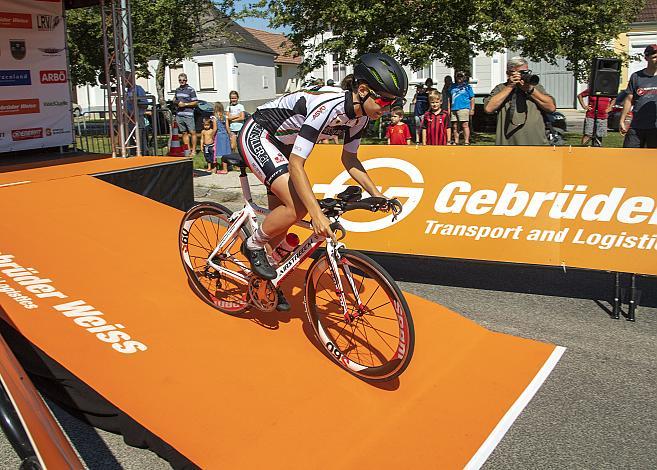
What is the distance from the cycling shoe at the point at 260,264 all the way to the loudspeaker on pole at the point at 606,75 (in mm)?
6566

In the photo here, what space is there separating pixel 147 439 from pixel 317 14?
20612 mm

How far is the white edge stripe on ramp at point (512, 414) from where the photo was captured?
356cm

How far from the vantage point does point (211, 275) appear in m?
5.23

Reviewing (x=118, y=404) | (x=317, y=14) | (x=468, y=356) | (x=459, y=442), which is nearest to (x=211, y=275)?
(x=118, y=404)

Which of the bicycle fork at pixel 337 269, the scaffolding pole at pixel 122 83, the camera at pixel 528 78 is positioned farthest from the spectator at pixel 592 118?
the bicycle fork at pixel 337 269

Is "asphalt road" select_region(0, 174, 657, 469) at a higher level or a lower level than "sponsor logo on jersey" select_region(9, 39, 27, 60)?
lower

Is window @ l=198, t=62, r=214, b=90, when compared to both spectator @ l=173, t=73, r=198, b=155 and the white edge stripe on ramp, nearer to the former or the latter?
spectator @ l=173, t=73, r=198, b=155

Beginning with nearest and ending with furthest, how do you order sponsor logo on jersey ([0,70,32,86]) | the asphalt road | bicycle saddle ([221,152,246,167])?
the asphalt road, bicycle saddle ([221,152,246,167]), sponsor logo on jersey ([0,70,32,86])

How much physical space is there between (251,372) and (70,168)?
6.93 m

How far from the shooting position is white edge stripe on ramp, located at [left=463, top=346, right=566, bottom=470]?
3.56m

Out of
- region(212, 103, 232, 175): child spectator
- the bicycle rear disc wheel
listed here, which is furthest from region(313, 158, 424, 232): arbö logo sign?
region(212, 103, 232, 175): child spectator

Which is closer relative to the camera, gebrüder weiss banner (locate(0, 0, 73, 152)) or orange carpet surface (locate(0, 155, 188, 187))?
orange carpet surface (locate(0, 155, 188, 187))

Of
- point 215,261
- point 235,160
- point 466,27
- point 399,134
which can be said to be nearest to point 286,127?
point 235,160

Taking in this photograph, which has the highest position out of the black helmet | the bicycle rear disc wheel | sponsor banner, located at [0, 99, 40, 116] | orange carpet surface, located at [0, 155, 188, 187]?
sponsor banner, located at [0, 99, 40, 116]
